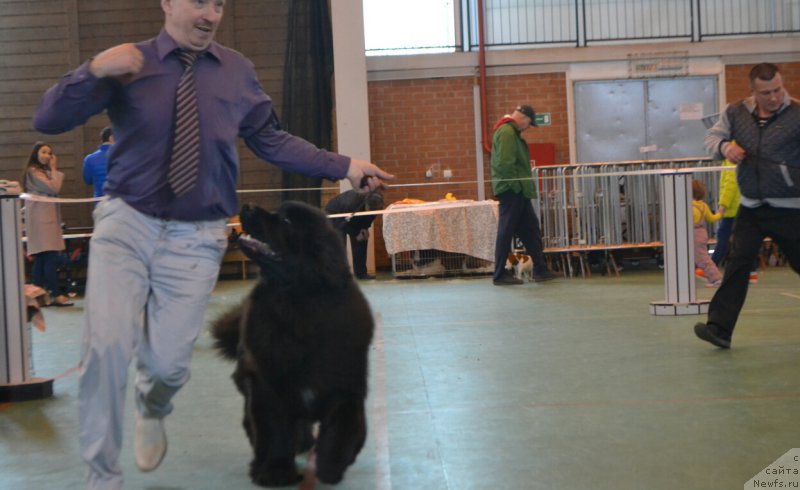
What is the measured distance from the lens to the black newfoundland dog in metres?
3.11

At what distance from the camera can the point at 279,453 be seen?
10.8ft

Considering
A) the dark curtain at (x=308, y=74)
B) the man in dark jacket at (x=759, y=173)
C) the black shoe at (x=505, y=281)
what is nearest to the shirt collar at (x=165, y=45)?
the man in dark jacket at (x=759, y=173)

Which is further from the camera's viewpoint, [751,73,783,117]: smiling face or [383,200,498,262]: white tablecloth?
[383,200,498,262]: white tablecloth

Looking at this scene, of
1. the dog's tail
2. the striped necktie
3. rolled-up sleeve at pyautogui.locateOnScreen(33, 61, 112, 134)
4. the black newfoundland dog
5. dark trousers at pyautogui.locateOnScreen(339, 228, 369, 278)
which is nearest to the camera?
rolled-up sleeve at pyautogui.locateOnScreen(33, 61, 112, 134)

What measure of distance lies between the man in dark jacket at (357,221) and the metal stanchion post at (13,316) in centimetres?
640

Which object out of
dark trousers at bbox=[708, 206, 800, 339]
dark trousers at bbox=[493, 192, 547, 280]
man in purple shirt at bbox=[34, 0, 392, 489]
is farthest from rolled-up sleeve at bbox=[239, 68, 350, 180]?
dark trousers at bbox=[493, 192, 547, 280]

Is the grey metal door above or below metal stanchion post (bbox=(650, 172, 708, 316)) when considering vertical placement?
above

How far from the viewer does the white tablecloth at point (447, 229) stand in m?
12.0

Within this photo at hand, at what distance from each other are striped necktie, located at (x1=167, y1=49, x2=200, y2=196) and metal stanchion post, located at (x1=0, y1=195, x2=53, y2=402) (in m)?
2.73

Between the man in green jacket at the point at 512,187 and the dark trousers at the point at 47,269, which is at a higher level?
the man in green jacket at the point at 512,187

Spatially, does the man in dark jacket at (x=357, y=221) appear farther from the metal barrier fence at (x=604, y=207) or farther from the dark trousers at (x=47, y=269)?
the dark trousers at (x=47, y=269)

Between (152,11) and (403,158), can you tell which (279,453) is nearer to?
(403,158)

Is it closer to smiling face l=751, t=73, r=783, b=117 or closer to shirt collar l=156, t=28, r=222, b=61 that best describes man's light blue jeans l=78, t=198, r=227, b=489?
shirt collar l=156, t=28, r=222, b=61

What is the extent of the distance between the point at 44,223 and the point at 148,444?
773 cm
